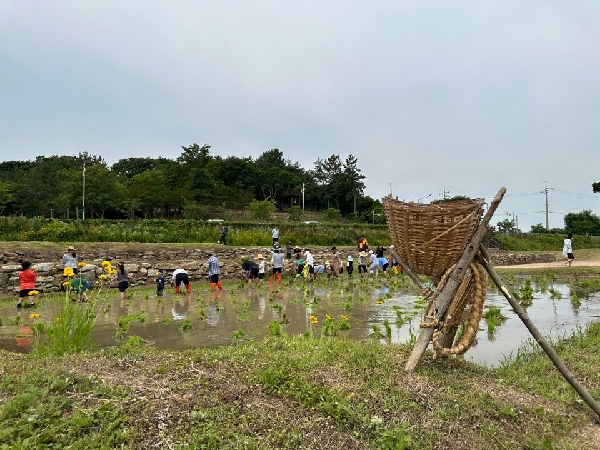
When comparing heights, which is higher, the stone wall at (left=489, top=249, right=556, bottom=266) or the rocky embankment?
the rocky embankment

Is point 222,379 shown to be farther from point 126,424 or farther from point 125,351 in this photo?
point 125,351

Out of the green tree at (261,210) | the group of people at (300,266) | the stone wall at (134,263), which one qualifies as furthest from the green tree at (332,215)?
the stone wall at (134,263)

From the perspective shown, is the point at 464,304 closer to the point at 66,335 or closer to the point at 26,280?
the point at 66,335

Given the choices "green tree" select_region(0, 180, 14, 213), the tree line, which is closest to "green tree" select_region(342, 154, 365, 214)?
the tree line

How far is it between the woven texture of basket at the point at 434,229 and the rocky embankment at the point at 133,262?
1127 cm

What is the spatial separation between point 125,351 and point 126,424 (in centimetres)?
188

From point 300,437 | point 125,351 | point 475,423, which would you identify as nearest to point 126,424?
point 300,437

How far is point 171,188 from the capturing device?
48875mm

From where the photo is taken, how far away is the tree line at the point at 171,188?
45.0 meters

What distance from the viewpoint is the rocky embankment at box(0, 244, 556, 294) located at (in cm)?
1516

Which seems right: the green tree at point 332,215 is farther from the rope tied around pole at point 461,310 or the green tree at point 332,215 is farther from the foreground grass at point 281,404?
the foreground grass at point 281,404

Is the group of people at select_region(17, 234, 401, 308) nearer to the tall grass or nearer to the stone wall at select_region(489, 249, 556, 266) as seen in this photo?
the tall grass

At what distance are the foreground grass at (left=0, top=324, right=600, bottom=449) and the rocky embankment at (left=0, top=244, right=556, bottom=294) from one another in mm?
9727

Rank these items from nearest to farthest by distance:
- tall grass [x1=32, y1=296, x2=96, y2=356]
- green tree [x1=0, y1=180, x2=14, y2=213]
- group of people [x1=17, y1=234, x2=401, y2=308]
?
1. tall grass [x1=32, y1=296, x2=96, y2=356]
2. group of people [x1=17, y1=234, x2=401, y2=308]
3. green tree [x1=0, y1=180, x2=14, y2=213]
